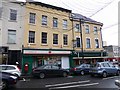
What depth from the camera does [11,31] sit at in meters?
22.0

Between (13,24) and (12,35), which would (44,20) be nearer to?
(13,24)

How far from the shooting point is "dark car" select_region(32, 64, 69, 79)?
59.1 ft

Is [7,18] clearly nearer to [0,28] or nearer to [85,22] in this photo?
[0,28]

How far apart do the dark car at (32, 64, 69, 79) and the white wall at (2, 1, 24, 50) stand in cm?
542

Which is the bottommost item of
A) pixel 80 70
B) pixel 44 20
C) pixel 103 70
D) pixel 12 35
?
pixel 80 70

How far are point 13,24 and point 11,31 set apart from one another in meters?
0.98

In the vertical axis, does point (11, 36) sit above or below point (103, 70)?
above

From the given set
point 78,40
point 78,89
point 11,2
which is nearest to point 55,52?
point 78,40

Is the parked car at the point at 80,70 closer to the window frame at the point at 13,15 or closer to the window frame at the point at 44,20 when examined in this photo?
the window frame at the point at 44,20

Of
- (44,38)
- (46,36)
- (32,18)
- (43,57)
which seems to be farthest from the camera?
(46,36)

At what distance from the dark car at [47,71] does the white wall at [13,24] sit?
5.42 meters

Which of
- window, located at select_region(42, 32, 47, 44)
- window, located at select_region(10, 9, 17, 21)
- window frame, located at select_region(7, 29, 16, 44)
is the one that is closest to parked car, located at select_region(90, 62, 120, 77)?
window, located at select_region(42, 32, 47, 44)

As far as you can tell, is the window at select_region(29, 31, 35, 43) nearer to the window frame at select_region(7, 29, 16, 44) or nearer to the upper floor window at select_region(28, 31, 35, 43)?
the upper floor window at select_region(28, 31, 35, 43)

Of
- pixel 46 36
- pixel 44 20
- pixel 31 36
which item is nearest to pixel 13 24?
pixel 31 36
